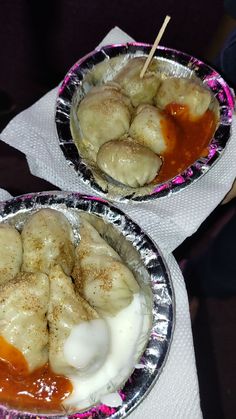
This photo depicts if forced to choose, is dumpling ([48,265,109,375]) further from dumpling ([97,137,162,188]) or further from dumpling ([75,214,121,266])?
dumpling ([97,137,162,188])

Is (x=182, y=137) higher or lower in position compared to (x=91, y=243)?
higher

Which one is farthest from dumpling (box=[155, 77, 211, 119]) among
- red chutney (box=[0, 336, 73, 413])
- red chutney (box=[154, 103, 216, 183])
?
red chutney (box=[0, 336, 73, 413])

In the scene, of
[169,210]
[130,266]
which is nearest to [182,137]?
[169,210]

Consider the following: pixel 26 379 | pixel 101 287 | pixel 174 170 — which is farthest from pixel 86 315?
pixel 174 170

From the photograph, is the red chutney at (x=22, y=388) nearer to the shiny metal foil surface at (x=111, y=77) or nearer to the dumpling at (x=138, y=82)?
the shiny metal foil surface at (x=111, y=77)

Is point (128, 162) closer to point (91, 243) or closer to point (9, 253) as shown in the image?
point (91, 243)

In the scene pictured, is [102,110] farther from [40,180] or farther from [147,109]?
[40,180]
